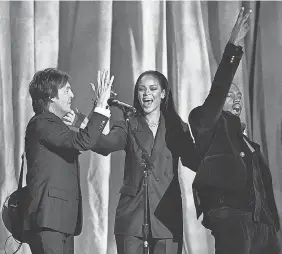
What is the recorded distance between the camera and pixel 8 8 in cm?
346

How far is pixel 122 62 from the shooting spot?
11.6 ft

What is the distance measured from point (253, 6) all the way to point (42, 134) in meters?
1.93

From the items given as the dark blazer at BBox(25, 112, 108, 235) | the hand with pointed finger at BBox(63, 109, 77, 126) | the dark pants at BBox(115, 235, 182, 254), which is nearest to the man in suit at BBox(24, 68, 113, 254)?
the dark blazer at BBox(25, 112, 108, 235)

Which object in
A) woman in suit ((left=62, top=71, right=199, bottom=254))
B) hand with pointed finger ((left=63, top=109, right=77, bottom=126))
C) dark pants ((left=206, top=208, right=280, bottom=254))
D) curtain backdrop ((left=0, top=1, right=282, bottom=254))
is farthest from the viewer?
curtain backdrop ((left=0, top=1, right=282, bottom=254))

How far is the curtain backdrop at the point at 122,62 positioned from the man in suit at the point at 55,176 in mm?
1025

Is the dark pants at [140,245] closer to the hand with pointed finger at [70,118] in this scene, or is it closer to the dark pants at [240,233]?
the dark pants at [240,233]

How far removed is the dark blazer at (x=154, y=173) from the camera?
242 centimetres

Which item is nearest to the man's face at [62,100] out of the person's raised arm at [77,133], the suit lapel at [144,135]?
the person's raised arm at [77,133]

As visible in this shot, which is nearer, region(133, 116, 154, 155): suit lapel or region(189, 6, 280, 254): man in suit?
region(189, 6, 280, 254): man in suit

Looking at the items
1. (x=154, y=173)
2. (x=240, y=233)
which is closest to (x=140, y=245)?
(x=154, y=173)

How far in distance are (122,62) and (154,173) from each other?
48.0 inches

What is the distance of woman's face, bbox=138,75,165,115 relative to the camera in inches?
102

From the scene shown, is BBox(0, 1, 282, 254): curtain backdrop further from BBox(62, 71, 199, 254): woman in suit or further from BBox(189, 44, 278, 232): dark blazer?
BBox(189, 44, 278, 232): dark blazer

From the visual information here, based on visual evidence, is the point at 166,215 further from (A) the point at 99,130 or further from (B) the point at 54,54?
(B) the point at 54,54
